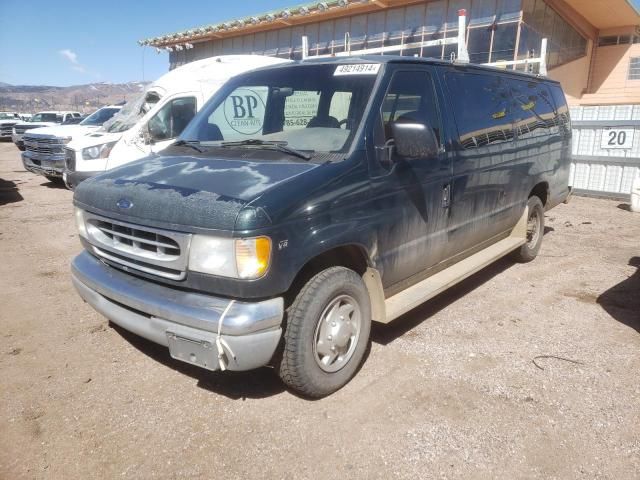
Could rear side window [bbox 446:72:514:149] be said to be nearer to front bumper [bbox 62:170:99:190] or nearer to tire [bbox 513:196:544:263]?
tire [bbox 513:196:544:263]

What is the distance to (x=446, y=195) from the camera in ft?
12.8

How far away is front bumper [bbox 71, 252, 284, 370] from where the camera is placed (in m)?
2.57

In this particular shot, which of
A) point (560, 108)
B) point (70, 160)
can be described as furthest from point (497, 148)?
point (70, 160)

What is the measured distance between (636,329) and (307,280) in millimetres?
3140

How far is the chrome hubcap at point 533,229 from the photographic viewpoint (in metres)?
5.95

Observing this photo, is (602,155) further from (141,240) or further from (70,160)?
(70,160)

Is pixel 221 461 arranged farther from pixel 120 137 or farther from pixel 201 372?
pixel 120 137

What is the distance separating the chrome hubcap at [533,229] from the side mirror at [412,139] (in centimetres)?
316

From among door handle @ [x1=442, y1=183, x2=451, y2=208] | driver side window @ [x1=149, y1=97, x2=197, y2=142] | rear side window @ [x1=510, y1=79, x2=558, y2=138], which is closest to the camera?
door handle @ [x1=442, y1=183, x2=451, y2=208]

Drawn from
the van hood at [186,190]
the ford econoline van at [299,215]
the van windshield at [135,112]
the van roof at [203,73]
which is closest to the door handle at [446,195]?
the ford econoline van at [299,215]

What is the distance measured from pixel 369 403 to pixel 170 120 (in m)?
7.12

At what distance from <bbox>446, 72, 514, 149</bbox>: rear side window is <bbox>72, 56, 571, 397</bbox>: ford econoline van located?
2 centimetres

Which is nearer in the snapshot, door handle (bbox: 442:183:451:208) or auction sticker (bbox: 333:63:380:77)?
auction sticker (bbox: 333:63:380:77)

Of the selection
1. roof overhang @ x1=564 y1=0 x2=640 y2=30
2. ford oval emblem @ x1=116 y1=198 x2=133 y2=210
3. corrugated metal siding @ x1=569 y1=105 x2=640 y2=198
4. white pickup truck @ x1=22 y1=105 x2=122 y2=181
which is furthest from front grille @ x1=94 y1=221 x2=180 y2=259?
roof overhang @ x1=564 y1=0 x2=640 y2=30
